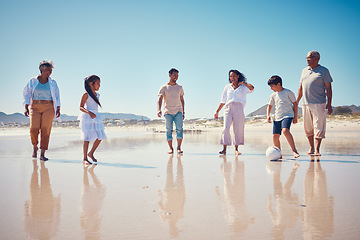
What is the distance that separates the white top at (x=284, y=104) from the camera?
6.36 metres

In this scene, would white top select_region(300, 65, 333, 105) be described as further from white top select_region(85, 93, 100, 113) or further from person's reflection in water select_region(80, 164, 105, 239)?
person's reflection in water select_region(80, 164, 105, 239)

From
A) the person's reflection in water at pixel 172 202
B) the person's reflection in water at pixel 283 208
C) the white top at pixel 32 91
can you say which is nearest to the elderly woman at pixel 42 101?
the white top at pixel 32 91

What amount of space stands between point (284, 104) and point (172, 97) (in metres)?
2.82

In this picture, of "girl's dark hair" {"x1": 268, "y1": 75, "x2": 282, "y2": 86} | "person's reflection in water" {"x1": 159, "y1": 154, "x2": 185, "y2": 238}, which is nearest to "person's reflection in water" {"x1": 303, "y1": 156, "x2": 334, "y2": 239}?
"person's reflection in water" {"x1": 159, "y1": 154, "x2": 185, "y2": 238}

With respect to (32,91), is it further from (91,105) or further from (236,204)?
(236,204)

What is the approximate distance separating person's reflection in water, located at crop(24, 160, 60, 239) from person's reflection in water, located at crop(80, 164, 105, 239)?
209mm

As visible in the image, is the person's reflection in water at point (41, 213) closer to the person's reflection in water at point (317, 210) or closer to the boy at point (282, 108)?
the person's reflection in water at point (317, 210)

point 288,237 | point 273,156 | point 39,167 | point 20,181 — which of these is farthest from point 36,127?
point 288,237

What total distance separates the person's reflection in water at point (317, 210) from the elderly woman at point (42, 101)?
5354 millimetres

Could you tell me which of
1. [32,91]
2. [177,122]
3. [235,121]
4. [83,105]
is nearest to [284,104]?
[235,121]

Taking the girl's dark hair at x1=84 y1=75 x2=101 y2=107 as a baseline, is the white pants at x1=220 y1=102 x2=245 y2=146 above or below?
below

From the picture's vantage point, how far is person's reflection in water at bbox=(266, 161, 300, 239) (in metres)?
2.03

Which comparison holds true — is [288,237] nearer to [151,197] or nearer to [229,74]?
[151,197]

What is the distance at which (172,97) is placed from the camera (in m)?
7.40
